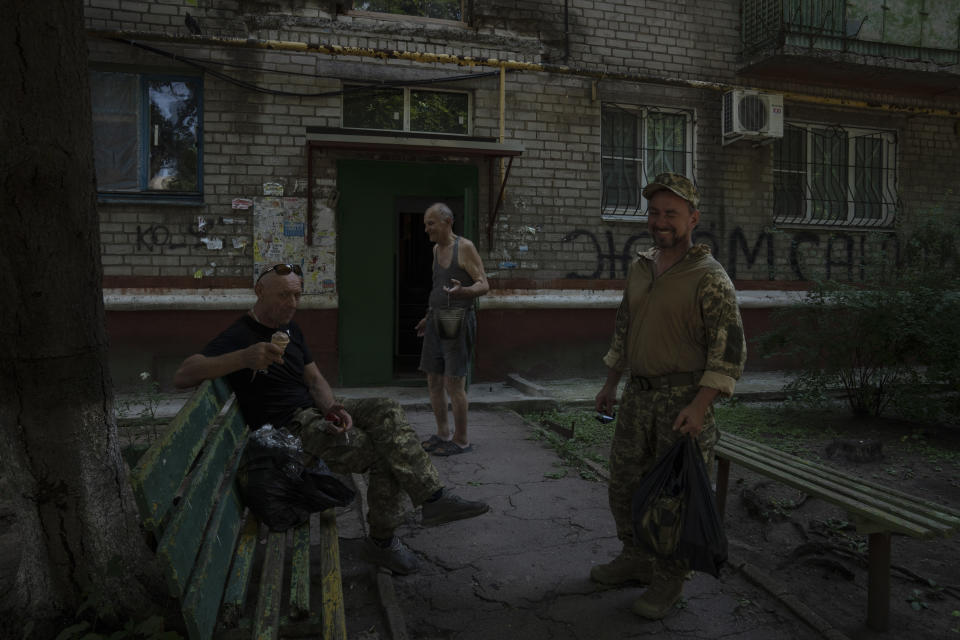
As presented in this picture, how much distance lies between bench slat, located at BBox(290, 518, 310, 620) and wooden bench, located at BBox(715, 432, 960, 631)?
2222 millimetres

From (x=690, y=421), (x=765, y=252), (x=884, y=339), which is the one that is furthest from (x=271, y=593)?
(x=765, y=252)

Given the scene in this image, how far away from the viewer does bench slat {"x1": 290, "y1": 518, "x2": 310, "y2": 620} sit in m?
2.31

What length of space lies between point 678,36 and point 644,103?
108 centimetres

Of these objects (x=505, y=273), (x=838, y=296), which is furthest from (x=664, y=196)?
(x=505, y=273)

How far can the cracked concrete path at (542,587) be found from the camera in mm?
2582

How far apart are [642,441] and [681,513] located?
394 mm

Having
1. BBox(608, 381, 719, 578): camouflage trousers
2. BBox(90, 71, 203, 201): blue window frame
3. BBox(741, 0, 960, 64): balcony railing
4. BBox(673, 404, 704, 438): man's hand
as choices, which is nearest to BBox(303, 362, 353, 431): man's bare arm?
BBox(608, 381, 719, 578): camouflage trousers

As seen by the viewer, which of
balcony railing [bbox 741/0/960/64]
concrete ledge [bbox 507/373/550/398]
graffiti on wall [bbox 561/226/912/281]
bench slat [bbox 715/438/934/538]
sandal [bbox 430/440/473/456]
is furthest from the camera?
balcony railing [bbox 741/0/960/64]

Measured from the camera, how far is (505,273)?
7.90m

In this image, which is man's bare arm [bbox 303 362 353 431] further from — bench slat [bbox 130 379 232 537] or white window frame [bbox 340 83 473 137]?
white window frame [bbox 340 83 473 137]

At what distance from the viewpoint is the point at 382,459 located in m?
3.06

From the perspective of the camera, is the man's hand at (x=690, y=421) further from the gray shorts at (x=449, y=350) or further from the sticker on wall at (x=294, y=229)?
the sticker on wall at (x=294, y=229)

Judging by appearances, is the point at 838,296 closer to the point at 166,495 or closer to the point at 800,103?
the point at 800,103

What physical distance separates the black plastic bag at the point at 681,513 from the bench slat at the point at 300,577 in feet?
4.28
